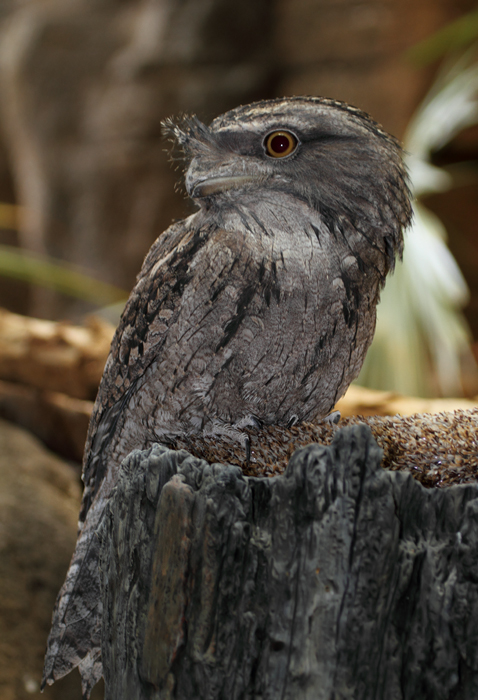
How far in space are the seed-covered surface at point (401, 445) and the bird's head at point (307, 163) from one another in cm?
54

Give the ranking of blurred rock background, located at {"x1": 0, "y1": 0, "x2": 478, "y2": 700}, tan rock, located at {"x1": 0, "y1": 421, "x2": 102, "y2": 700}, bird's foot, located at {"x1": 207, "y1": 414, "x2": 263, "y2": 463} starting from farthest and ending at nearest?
blurred rock background, located at {"x1": 0, "y1": 0, "x2": 478, "y2": 700}, tan rock, located at {"x1": 0, "y1": 421, "x2": 102, "y2": 700}, bird's foot, located at {"x1": 207, "y1": 414, "x2": 263, "y2": 463}

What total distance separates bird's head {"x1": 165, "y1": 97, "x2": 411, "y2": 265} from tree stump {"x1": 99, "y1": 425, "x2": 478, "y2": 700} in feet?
2.47

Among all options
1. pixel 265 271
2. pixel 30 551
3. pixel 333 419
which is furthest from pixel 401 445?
pixel 30 551

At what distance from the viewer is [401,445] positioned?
1.33 meters

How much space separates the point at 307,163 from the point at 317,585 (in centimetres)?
106

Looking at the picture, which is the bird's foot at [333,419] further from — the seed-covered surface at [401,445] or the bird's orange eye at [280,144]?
the bird's orange eye at [280,144]

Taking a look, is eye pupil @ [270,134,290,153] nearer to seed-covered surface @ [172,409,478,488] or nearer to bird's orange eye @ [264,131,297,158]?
bird's orange eye @ [264,131,297,158]

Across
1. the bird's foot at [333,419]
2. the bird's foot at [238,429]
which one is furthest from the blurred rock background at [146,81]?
the bird's foot at [238,429]

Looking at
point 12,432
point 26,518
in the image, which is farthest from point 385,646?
point 12,432

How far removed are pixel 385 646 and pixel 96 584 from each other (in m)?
1.06

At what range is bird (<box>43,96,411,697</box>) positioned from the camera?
4.94ft

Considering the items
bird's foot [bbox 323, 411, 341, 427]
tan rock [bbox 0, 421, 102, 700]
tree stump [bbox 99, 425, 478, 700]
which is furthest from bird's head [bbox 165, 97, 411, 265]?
tan rock [bbox 0, 421, 102, 700]

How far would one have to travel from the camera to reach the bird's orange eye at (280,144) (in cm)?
150

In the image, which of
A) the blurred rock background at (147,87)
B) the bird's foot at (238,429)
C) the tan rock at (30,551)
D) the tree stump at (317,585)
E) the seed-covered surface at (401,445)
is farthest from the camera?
the blurred rock background at (147,87)
